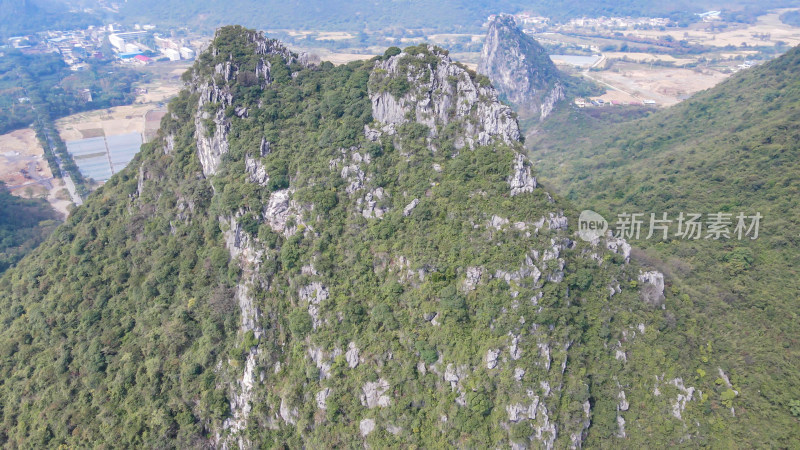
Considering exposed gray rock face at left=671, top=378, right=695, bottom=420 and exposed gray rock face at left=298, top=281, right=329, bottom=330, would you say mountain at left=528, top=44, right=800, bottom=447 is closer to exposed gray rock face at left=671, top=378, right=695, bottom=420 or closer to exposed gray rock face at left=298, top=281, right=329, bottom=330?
exposed gray rock face at left=671, top=378, right=695, bottom=420

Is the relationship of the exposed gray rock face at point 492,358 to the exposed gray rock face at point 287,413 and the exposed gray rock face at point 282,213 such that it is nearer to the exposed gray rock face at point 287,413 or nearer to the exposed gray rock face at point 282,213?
the exposed gray rock face at point 287,413

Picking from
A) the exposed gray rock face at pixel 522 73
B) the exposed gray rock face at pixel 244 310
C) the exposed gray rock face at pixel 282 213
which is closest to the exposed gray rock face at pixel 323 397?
the exposed gray rock face at pixel 244 310

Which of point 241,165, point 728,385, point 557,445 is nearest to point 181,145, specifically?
point 241,165

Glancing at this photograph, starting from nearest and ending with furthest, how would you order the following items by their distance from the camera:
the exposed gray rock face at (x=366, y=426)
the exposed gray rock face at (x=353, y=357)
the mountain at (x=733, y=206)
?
the exposed gray rock face at (x=366, y=426) → the exposed gray rock face at (x=353, y=357) → the mountain at (x=733, y=206)

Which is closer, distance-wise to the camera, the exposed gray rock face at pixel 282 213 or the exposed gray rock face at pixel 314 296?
the exposed gray rock face at pixel 314 296

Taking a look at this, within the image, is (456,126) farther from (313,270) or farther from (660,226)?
(660,226)

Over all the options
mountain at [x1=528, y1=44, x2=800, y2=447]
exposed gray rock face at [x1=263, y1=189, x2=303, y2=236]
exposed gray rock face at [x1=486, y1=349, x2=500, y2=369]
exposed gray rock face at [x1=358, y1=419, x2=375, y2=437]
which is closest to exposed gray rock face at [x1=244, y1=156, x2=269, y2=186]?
exposed gray rock face at [x1=263, y1=189, x2=303, y2=236]
